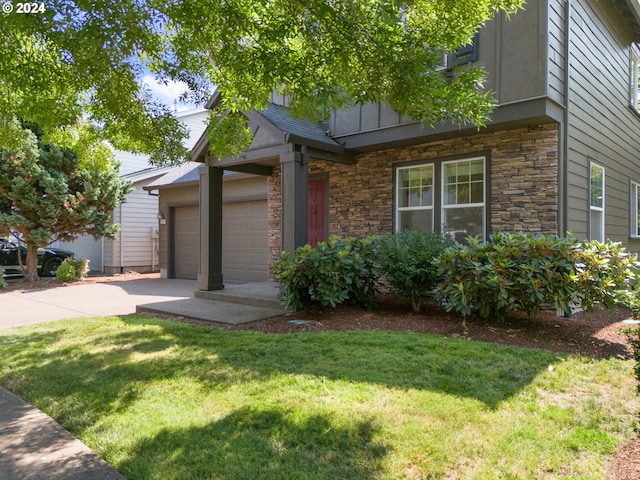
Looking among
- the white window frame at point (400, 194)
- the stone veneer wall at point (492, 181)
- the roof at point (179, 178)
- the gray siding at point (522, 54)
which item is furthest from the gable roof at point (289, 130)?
the roof at point (179, 178)

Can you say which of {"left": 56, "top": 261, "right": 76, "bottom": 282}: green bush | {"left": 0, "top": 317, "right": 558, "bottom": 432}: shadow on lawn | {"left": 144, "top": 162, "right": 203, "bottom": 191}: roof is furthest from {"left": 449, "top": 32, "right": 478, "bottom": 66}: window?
{"left": 56, "top": 261, "right": 76, "bottom": 282}: green bush

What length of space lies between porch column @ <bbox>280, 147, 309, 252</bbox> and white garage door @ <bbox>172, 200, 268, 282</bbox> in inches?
159

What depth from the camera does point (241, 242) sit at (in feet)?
39.8

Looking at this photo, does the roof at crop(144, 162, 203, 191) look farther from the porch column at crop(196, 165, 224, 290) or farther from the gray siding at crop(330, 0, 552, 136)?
the gray siding at crop(330, 0, 552, 136)

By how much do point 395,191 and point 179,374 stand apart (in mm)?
Result: 5646

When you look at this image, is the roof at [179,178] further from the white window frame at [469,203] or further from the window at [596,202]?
the window at [596,202]

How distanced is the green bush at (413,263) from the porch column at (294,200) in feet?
4.48

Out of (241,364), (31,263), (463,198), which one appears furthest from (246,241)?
(241,364)

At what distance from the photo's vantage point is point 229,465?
2479 millimetres

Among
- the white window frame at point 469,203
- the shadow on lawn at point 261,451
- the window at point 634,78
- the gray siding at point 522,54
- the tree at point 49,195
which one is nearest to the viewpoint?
the shadow on lawn at point 261,451

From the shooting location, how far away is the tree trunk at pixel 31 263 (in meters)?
12.8

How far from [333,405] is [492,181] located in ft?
17.3

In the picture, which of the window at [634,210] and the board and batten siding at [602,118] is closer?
the board and batten siding at [602,118]

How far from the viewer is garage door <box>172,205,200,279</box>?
45.5 feet
